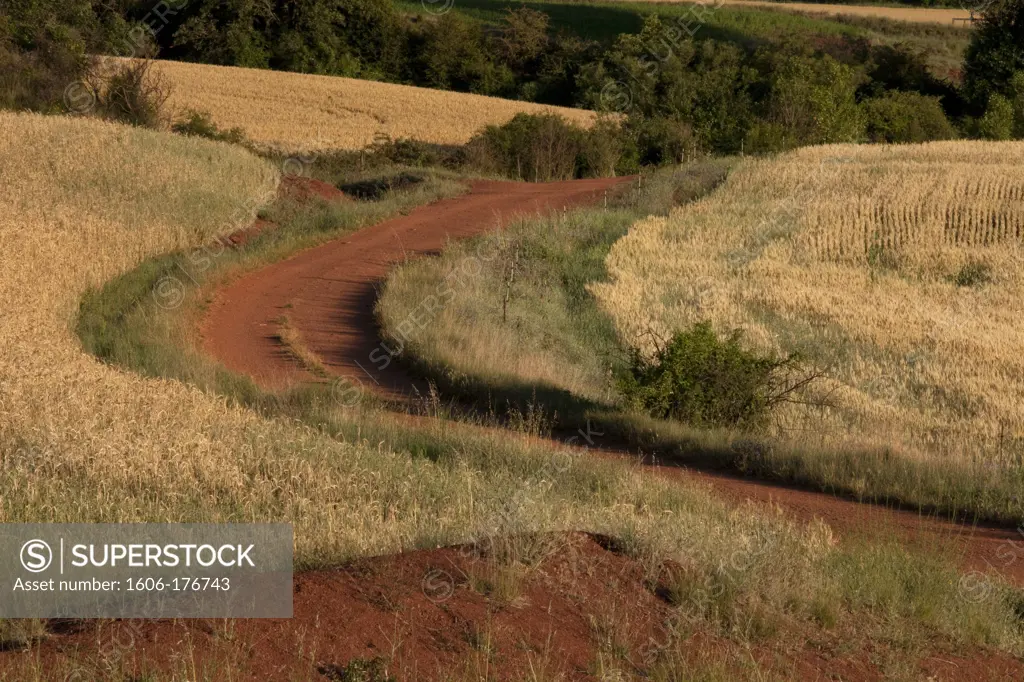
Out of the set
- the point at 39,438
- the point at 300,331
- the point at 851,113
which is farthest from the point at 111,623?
the point at 851,113

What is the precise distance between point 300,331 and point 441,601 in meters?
11.8

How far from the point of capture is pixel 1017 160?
120ft

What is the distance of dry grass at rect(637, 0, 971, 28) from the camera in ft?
307

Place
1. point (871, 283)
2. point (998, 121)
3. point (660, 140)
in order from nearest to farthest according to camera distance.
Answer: point (871, 283), point (660, 140), point (998, 121)

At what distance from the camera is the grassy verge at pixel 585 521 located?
6754mm

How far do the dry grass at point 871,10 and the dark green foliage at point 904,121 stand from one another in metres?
35.1

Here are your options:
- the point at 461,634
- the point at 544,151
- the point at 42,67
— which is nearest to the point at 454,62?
the point at 544,151

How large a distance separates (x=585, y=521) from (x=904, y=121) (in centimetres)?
5232

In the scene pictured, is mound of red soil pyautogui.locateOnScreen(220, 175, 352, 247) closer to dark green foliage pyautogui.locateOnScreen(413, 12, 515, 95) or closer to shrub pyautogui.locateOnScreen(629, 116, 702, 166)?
shrub pyautogui.locateOnScreen(629, 116, 702, 166)

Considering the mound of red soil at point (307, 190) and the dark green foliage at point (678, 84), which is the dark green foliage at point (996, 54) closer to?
the dark green foliage at point (678, 84)

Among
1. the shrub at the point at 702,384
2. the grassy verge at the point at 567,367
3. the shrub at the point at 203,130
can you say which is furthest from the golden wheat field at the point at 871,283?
the shrub at the point at 203,130

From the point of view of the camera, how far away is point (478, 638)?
571 cm

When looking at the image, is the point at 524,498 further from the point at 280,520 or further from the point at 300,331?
the point at 300,331

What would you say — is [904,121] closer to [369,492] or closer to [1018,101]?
[1018,101]
